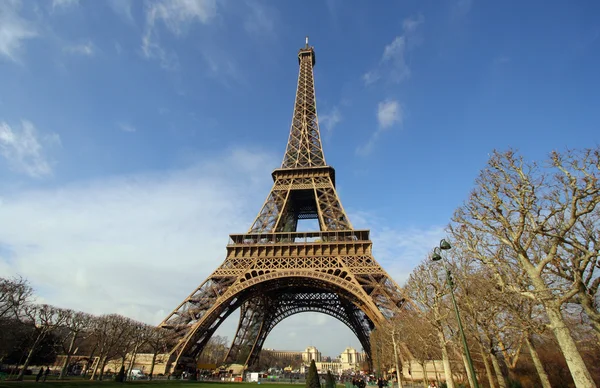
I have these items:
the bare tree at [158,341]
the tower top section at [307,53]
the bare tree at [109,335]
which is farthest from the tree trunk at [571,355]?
the tower top section at [307,53]

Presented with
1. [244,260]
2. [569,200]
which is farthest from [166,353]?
[569,200]

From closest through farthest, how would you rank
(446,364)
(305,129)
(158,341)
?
(446,364) < (158,341) < (305,129)

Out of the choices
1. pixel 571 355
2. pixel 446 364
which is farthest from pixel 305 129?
pixel 571 355

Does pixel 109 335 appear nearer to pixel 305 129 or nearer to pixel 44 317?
pixel 44 317

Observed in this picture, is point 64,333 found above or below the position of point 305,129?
below

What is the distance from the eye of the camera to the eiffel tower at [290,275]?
A: 29969 millimetres

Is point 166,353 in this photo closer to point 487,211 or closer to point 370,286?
point 370,286

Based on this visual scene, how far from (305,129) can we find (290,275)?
24905 millimetres

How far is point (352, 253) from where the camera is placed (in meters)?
32.9

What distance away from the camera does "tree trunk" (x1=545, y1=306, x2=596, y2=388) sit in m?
9.27

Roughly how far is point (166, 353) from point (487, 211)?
94.6ft

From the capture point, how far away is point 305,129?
160 feet

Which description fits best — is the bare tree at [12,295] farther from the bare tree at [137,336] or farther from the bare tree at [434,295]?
the bare tree at [434,295]

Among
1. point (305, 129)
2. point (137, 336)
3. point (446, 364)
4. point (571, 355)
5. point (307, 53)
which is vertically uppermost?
point (307, 53)
